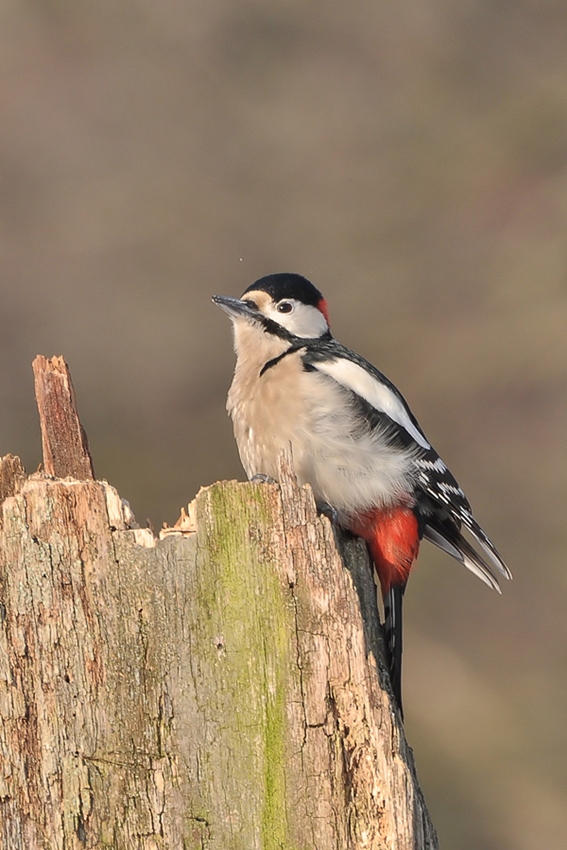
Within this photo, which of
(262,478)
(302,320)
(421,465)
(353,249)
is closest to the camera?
(262,478)

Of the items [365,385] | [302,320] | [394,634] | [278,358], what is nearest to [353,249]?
[302,320]

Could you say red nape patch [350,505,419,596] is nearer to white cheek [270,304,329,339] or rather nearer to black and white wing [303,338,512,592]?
black and white wing [303,338,512,592]

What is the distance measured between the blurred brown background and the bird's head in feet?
10.3

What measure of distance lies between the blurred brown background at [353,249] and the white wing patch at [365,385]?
3.26 m

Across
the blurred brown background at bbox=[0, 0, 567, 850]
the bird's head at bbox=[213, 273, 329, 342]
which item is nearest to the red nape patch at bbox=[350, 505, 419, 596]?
the bird's head at bbox=[213, 273, 329, 342]

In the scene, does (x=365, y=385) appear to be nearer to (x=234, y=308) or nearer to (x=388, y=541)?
(x=388, y=541)

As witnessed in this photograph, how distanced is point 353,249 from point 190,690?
624 centimetres

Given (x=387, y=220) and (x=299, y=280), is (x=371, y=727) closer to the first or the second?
(x=299, y=280)

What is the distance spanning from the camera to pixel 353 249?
27.2 ft

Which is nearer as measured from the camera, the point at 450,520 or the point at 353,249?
the point at 450,520

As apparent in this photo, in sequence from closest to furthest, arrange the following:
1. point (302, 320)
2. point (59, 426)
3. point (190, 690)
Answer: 1. point (190, 690)
2. point (59, 426)
3. point (302, 320)

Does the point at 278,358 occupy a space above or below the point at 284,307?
below

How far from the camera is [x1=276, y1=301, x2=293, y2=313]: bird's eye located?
171 inches

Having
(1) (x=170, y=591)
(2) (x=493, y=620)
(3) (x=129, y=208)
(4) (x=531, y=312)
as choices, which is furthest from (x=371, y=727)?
(3) (x=129, y=208)
